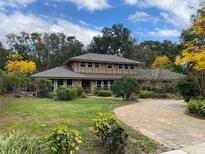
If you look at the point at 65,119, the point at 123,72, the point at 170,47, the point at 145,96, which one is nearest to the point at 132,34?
the point at 170,47

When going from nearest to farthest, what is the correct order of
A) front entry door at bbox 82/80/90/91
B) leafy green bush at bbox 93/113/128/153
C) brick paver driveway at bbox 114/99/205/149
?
leafy green bush at bbox 93/113/128/153 < brick paver driveway at bbox 114/99/205/149 < front entry door at bbox 82/80/90/91

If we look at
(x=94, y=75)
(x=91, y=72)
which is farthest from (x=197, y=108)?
(x=91, y=72)

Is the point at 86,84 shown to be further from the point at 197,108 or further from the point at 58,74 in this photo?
the point at 197,108

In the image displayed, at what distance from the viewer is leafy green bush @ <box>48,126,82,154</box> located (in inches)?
215

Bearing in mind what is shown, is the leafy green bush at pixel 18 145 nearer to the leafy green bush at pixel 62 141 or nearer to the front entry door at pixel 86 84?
the leafy green bush at pixel 62 141

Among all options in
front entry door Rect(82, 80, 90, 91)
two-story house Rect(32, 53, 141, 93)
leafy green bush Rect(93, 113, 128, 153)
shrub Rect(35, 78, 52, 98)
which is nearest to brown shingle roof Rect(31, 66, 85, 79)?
two-story house Rect(32, 53, 141, 93)

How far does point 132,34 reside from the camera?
5700 cm

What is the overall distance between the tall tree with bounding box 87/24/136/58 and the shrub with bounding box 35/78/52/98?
30283 millimetres

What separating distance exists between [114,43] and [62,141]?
51.9 m

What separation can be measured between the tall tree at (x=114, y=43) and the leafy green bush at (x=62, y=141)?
5089cm

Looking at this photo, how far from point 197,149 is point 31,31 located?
173ft

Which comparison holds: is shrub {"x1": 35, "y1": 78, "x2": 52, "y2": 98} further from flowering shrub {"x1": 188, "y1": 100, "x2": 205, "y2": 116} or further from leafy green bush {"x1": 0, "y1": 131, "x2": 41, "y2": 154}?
leafy green bush {"x1": 0, "y1": 131, "x2": 41, "y2": 154}

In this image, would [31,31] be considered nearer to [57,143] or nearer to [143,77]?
[143,77]

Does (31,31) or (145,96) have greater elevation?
(31,31)
